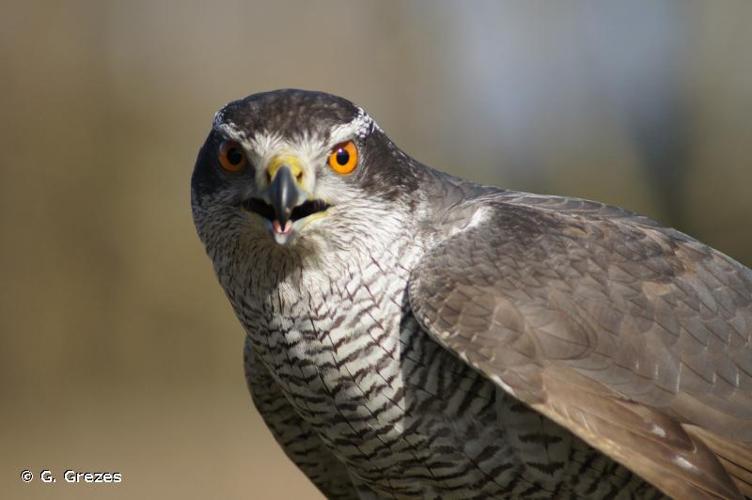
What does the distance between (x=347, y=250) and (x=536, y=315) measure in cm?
61

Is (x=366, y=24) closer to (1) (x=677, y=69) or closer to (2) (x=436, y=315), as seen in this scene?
(1) (x=677, y=69)

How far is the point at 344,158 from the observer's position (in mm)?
3291

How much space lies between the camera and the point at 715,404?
3.27 meters

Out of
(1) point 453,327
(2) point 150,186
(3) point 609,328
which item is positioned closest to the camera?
(1) point 453,327

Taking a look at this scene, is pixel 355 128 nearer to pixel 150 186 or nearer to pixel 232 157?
pixel 232 157

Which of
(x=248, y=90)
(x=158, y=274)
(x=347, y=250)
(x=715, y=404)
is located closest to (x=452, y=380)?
(x=347, y=250)

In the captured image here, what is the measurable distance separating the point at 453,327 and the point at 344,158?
2.09ft

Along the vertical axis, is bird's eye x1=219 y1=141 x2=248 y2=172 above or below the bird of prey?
above

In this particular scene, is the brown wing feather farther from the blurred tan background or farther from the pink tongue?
the blurred tan background

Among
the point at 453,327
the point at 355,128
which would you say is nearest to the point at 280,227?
the point at 355,128

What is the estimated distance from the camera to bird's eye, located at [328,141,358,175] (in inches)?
128

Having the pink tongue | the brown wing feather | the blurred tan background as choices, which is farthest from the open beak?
the blurred tan background

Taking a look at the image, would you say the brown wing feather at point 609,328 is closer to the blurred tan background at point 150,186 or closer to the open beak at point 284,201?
the open beak at point 284,201

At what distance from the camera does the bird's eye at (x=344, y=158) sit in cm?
326
